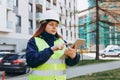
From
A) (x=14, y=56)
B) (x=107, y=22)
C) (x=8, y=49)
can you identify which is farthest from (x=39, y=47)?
(x=8, y=49)

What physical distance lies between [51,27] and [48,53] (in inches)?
14.3

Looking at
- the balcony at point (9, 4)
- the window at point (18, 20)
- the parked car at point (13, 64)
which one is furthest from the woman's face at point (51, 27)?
the window at point (18, 20)

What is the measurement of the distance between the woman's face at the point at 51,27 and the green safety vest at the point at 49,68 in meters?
0.13

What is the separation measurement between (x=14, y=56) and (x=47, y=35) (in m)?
20.4

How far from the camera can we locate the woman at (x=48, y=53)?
397cm

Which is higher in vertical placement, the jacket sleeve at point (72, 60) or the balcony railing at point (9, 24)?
the balcony railing at point (9, 24)

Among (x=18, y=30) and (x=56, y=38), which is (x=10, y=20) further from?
(x=56, y=38)

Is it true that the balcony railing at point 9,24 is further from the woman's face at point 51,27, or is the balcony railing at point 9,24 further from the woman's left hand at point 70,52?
the woman's left hand at point 70,52

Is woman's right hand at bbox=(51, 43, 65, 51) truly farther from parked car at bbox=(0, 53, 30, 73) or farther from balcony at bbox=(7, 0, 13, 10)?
balcony at bbox=(7, 0, 13, 10)

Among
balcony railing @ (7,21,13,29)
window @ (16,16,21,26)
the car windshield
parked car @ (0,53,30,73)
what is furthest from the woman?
window @ (16,16,21,26)

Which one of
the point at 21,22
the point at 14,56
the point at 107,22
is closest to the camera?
the point at 14,56

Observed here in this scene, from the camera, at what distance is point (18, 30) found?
46.2 m

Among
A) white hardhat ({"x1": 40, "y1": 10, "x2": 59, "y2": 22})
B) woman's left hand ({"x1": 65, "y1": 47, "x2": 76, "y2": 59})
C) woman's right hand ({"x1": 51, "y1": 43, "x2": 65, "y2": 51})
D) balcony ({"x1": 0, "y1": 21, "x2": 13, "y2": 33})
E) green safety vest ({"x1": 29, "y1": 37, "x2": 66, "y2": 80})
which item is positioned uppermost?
balcony ({"x1": 0, "y1": 21, "x2": 13, "y2": 33})

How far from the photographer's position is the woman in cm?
397
